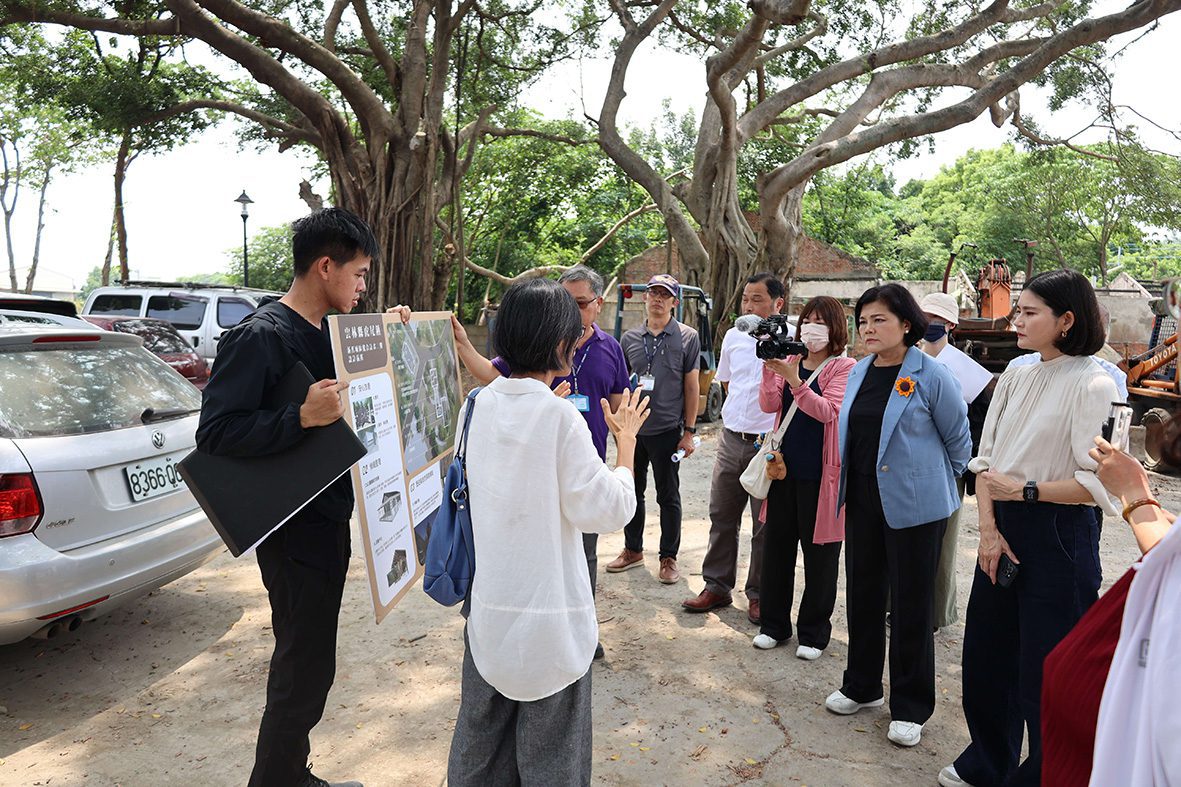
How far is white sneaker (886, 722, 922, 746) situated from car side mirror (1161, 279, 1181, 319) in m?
2.11

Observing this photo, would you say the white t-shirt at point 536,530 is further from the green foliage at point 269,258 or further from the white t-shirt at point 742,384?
the green foliage at point 269,258

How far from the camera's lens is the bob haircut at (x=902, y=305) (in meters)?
3.30

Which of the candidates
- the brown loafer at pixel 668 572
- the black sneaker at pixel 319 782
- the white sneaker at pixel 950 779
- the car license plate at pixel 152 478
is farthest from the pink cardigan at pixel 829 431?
the car license plate at pixel 152 478

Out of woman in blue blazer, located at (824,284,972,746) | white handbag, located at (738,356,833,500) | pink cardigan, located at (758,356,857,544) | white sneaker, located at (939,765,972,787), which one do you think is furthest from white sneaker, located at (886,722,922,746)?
white handbag, located at (738,356,833,500)

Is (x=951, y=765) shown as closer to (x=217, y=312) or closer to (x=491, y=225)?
(x=217, y=312)

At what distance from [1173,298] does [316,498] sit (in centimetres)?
219

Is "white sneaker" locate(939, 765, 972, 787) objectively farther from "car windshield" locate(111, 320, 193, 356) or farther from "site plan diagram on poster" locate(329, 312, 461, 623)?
"car windshield" locate(111, 320, 193, 356)

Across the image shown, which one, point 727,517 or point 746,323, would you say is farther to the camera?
point 727,517

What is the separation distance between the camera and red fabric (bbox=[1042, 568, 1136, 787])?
1.52 m

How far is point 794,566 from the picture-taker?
13.6ft

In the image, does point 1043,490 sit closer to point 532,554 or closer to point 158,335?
point 532,554

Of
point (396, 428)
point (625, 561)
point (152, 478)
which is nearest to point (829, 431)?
point (625, 561)

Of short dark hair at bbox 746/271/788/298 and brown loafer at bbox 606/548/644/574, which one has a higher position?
short dark hair at bbox 746/271/788/298

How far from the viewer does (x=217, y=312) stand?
13719 mm
